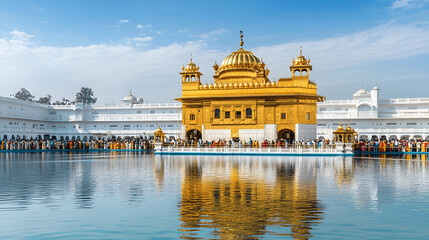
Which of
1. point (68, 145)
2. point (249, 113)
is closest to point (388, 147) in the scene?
point (249, 113)

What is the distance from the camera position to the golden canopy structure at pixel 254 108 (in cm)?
3769

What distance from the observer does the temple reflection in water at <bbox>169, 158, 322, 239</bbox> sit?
682 centimetres

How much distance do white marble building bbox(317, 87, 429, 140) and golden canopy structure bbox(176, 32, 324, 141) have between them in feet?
60.1

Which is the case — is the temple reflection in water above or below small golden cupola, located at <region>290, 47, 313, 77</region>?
below

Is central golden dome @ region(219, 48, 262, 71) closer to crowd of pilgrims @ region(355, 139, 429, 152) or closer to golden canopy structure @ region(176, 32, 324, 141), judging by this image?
golden canopy structure @ region(176, 32, 324, 141)

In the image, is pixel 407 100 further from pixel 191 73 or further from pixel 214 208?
pixel 214 208

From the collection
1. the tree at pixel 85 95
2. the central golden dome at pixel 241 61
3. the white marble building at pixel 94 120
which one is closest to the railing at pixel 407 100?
the central golden dome at pixel 241 61

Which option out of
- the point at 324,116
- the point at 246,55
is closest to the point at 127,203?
the point at 246,55

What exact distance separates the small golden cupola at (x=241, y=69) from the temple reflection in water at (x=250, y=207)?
2846 centimetres

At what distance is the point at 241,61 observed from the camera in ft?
139

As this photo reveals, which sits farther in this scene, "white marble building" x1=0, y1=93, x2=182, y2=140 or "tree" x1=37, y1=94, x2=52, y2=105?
"tree" x1=37, y1=94, x2=52, y2=105

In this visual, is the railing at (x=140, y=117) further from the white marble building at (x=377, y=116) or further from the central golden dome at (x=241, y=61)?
the white marble building at (x=377, y=116)

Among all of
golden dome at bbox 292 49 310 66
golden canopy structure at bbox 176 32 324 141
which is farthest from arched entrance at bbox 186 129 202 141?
golden dome at bbox 292 49 310 66

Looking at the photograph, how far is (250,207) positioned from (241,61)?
→ 113 ft
